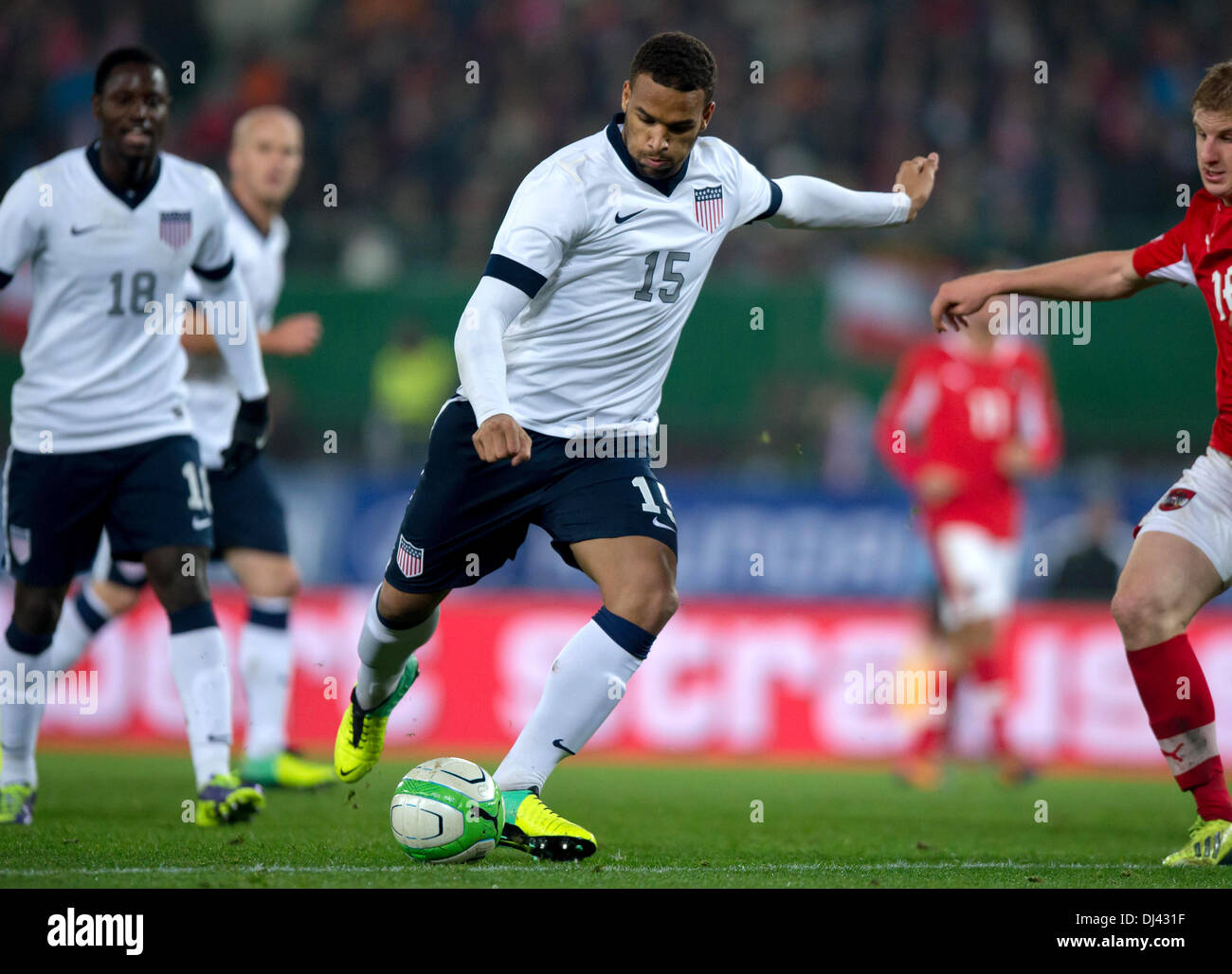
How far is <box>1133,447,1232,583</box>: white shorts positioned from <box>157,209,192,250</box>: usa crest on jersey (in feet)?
12.1

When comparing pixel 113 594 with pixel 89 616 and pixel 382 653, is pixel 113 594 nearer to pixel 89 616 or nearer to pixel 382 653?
pixel 89 616

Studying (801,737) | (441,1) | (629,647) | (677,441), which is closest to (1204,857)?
(629,647)

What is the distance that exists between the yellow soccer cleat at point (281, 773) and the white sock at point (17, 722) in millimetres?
1380

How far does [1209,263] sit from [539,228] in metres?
2.26

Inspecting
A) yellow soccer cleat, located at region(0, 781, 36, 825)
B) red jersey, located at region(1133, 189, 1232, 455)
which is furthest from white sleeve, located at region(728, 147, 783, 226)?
yellow soccer cleat, located at region(0, 781, 36, 825)

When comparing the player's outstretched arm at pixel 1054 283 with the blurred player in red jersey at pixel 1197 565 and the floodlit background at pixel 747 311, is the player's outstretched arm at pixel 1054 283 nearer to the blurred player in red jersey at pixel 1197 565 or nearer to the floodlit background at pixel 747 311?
the blurred player in red jersey at pixel 1197 565

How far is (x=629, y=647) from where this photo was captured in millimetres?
4938

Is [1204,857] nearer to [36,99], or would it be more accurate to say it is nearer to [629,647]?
[629,647]

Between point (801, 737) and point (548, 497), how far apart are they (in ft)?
19.3

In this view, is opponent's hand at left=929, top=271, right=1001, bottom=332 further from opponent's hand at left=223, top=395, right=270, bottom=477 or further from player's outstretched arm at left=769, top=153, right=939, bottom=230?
opponent's hand at left=223, top=395, right=270, bottom=477

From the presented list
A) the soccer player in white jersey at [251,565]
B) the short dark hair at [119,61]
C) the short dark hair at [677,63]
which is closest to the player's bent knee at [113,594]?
the soccer player in white jersey at [251,565]

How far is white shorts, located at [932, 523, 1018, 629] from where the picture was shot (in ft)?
31.6

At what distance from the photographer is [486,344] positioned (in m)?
4.77

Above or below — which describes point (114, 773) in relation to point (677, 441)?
below
